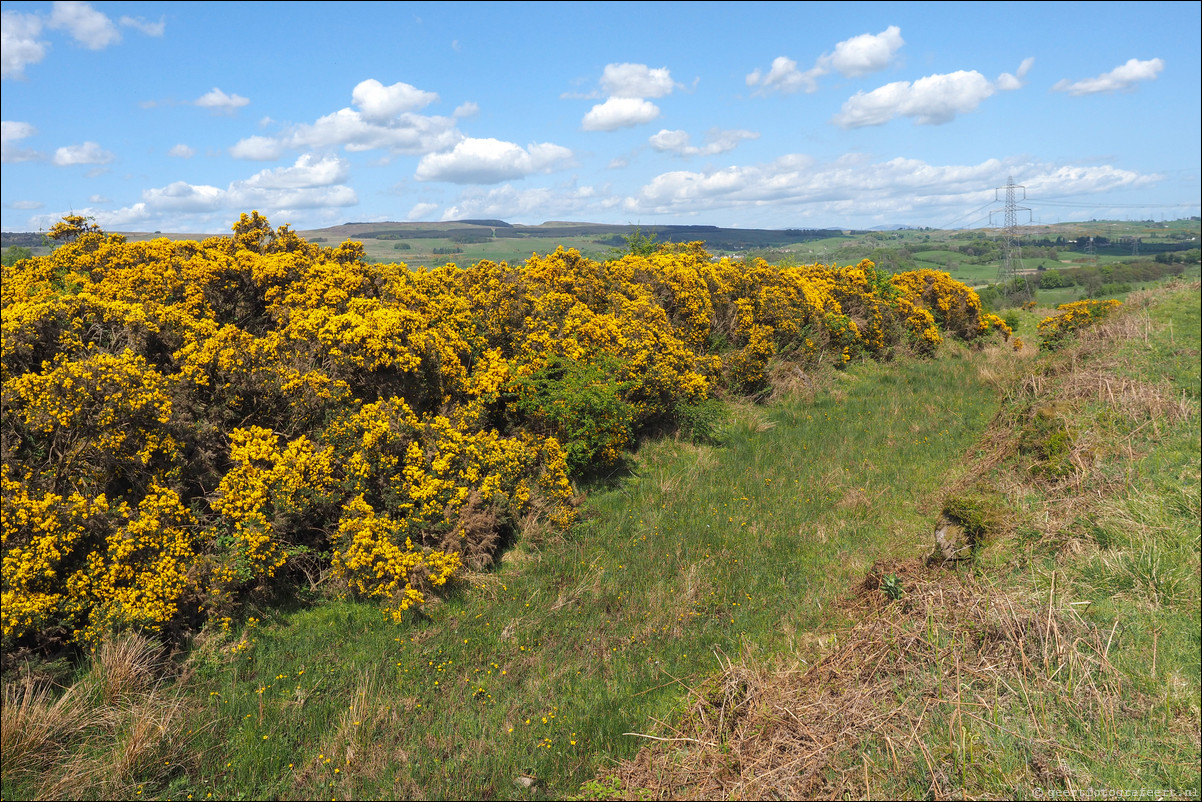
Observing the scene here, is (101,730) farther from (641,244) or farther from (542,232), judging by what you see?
(542,232)

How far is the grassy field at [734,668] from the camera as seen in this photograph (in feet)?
14.4

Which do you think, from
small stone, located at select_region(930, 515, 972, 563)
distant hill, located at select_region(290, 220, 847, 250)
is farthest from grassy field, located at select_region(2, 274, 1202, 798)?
distant hill, located at select_region(290, 220, 847, 250)

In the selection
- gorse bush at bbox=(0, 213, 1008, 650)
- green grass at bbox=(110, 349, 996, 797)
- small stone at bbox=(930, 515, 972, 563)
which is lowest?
green grass at bbox=(110, 349, 996, 797)

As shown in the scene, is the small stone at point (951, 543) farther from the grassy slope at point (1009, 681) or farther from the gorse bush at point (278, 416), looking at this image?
the gorse bush at point (278, 416)

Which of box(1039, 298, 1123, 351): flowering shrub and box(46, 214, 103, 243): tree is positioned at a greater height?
box(46, 214, 103, 243): tree

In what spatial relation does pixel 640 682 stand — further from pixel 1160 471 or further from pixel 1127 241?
pixel 1127 241

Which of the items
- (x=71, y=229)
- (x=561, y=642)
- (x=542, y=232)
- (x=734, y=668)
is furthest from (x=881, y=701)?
(x=542, y=232)

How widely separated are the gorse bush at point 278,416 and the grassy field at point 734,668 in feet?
1.93

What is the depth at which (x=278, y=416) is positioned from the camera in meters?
7.89

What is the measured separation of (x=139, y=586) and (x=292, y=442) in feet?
6.67

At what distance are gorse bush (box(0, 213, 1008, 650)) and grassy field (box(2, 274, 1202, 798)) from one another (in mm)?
588

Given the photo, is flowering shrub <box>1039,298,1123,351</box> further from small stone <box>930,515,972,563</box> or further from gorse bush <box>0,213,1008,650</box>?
small stone <box>930,515,972,563</box>

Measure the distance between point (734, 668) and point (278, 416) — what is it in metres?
6.19

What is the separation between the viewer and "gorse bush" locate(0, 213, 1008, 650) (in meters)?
5.82
